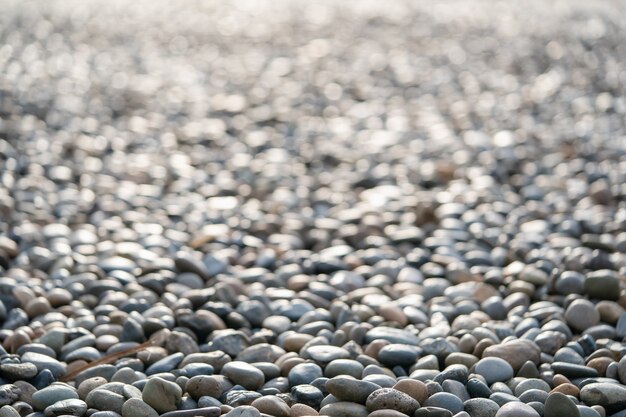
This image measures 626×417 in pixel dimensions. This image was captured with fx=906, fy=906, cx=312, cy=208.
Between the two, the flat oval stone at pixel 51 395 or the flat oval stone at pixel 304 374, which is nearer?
the flat oval stone at pixel 51 395

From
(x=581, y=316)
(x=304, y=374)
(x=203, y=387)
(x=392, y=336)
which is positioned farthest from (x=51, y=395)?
(x=581, y=316)

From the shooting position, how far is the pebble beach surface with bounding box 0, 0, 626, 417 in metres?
2.14

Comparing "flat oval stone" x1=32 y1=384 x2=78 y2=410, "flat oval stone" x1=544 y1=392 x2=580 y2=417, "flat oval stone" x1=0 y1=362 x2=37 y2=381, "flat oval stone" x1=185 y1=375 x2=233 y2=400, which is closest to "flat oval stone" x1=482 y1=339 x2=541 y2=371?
"flat oval stone" x1=544 y1=392 x2=580 y2=417

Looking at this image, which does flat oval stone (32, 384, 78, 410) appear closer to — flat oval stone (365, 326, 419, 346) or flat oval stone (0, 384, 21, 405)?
flat oval stone (0, 384, 21, 405)

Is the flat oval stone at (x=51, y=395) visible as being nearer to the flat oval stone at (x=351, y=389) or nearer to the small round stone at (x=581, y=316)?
the flat oval stone at (x=351, y=389)

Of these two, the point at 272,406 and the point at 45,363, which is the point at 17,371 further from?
the point at 272,406

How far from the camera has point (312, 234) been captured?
331cm

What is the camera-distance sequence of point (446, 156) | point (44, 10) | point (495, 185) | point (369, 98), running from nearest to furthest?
point (495, 185)
point (446, 156)
point (369, 98)
point (44, 10)

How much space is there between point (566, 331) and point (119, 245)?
5.00ft

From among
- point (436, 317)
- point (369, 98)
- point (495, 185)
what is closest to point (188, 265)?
point (436, 317)

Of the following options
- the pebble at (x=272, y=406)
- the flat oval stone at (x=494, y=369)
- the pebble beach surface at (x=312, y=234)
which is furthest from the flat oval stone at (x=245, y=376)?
the flat oval stone at (x=494, y=369)

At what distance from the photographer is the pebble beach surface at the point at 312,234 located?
214cm

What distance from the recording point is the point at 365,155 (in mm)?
4422

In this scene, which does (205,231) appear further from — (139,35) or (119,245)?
(139,35)
